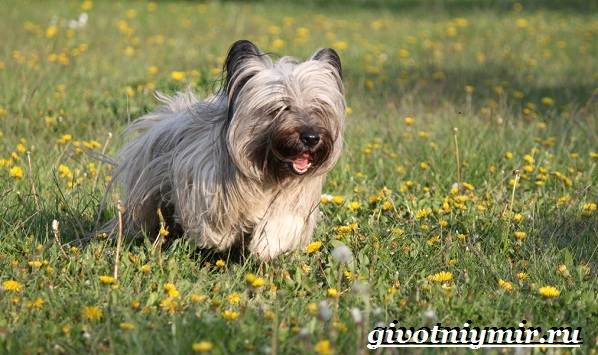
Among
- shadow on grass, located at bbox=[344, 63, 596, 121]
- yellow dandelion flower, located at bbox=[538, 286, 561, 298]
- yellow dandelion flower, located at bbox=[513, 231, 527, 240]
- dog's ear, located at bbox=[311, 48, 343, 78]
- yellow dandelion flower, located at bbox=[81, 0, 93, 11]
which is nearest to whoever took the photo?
yellow dandelion flower, located at bbox=[538, 286, 561, 298]

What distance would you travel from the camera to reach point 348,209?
5.79 m

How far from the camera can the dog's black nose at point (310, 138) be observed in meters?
4.59

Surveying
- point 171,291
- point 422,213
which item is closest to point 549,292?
point 422,213

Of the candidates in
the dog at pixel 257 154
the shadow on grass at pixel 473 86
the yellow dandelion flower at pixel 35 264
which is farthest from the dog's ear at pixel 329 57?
the shadow on grass at pixel 473 86

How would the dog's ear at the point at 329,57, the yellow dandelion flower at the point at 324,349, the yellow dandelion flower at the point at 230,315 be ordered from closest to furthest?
the yellow dandelion flower at the point at 324,349 < the yellow dandelion flower at the point at 230,315 < the dog's ear at the point at 329,57

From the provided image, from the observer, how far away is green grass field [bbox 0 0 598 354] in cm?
390

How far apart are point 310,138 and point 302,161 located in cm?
17

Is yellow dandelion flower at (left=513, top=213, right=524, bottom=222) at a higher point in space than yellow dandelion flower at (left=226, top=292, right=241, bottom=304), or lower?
lower

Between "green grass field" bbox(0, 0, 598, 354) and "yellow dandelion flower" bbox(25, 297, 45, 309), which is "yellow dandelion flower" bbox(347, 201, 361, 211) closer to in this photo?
"green grass field" bbox(0, 0, 598, 354)

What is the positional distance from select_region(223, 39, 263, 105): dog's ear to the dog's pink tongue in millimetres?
435

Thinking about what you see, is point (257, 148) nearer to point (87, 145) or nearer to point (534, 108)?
point (87, 145)

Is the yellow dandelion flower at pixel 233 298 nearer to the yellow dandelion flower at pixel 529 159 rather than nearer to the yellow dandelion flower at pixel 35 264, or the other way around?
the yellow dandelion flower at pixel 35 264

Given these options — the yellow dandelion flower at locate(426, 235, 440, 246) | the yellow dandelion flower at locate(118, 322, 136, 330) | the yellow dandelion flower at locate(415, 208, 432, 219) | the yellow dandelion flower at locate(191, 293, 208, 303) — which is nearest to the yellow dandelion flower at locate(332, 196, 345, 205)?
the yellow dandelion flower at locate(415, 208, 432, 219)

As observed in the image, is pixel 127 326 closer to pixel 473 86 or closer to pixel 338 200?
pixel 338 200
